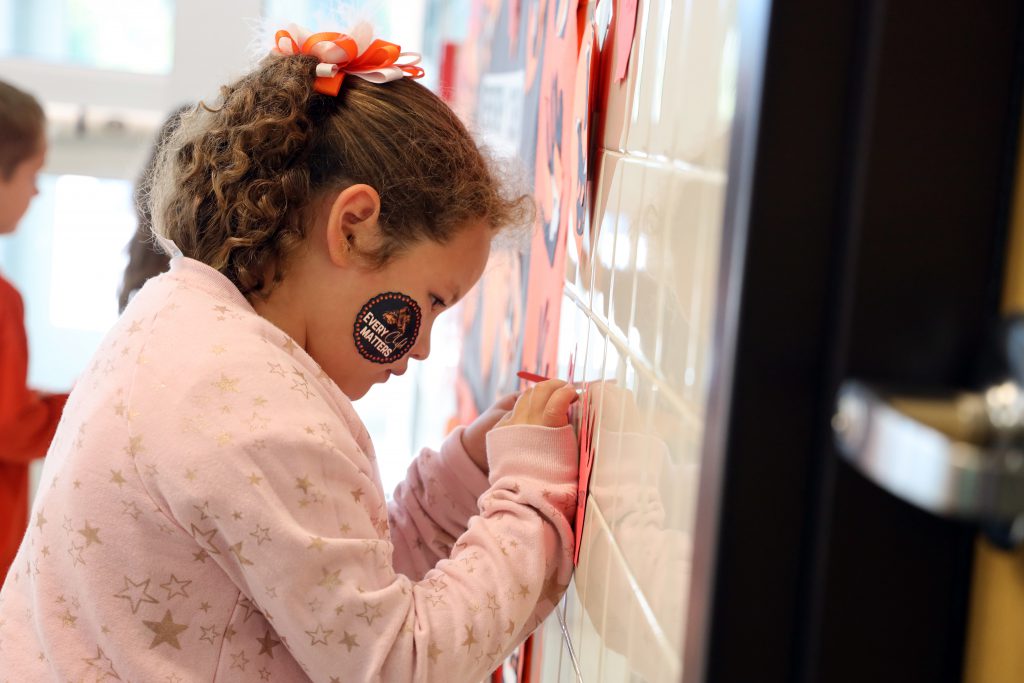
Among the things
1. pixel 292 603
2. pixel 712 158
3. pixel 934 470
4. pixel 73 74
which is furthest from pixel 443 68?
pixel 934 470

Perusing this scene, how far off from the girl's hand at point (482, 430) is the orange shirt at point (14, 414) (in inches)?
45.2

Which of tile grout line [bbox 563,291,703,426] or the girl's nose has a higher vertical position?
tile grout line [bbox 563,291,703,426]

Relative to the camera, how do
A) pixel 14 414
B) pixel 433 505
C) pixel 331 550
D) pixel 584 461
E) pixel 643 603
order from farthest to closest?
1. pixel 14 414
2. pixel 433 505
3. pixel 584 461
4. pixel 331 550
5. pixel 643 603

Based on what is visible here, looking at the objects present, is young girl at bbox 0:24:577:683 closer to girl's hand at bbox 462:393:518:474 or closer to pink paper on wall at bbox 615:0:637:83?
girl's hand at bbox 462:393:518:474

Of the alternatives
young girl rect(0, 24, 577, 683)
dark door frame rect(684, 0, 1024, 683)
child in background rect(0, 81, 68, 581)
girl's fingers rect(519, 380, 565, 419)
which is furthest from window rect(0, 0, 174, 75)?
dark door frame rect(684, 0, 1024, 683)

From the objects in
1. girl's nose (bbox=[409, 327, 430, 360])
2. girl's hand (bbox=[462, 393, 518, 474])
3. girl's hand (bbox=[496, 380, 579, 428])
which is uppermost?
girl's nose (bbox=[409, 327, 430, 360])

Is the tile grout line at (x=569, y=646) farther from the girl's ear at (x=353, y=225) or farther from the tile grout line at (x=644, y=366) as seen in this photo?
the girl's ear at (x=353, y=225)

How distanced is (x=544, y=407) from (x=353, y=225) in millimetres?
228

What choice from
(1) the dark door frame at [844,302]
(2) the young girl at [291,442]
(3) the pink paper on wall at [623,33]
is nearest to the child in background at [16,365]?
(2) the young girl at [291,442]

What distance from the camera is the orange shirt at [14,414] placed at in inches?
74.3

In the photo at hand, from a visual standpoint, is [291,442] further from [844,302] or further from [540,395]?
[844,302]

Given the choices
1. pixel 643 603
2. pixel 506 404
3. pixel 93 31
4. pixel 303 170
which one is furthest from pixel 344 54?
pixel 93 31

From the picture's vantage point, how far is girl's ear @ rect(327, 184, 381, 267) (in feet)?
3.07

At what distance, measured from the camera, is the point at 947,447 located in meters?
0.32
